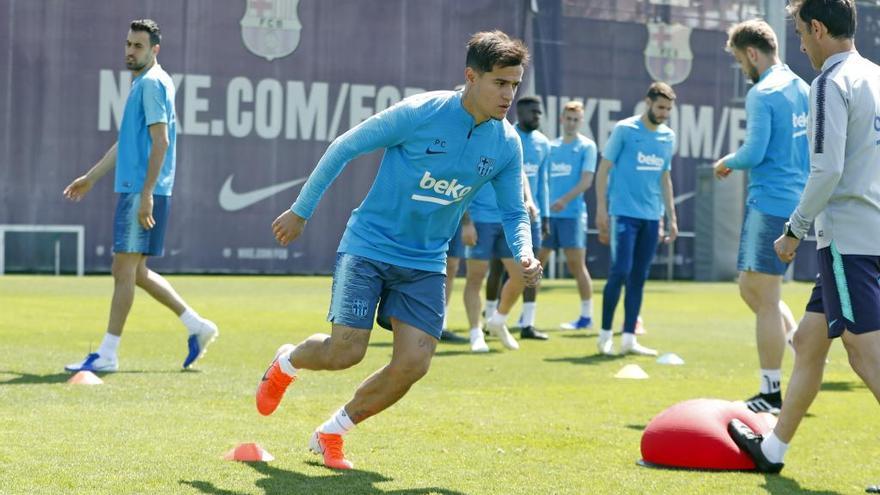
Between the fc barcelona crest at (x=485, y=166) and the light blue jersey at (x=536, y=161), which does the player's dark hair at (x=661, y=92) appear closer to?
the light blue jersey at (x=536, y=161)

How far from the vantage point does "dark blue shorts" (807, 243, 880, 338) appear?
5145mm

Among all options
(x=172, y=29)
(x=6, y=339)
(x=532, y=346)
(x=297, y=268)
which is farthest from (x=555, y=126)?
(x=6, y=339)

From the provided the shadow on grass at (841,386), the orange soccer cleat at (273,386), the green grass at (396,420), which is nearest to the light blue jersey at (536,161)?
the green grass at (396,420)

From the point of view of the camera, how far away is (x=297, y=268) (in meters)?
24.7

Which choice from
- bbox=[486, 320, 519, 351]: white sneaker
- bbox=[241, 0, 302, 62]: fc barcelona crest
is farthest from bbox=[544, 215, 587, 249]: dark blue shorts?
bbox=[241, 0, 302, 62]: fc barcelona crest

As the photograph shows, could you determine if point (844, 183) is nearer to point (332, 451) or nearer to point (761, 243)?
point (761, 243)

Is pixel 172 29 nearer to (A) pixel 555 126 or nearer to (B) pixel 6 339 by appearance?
(A) pixel 555 126

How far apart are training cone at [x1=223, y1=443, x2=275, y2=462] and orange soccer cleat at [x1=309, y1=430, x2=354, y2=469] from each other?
227 mm

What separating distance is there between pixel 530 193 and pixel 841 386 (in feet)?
11.7

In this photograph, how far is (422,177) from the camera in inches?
215

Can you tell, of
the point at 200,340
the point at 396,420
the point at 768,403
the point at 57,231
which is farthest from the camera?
the point at 57,231

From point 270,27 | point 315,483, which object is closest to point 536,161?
point 315,483

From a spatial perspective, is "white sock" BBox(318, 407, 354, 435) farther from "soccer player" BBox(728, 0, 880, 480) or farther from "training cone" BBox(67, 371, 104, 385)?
"training cone" BBox(67, 371, 104, 385)

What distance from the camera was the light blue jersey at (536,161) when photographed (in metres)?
12.1
